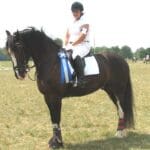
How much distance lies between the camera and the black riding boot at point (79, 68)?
918 cm

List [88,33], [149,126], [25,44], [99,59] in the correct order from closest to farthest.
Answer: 1. [25,44]
2. [88,33]
3. [99,59]
4. [149,126]

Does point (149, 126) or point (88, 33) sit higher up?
point (88, 33)

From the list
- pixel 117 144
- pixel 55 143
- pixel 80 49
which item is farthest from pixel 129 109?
pixel 55 143

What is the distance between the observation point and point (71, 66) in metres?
9.16

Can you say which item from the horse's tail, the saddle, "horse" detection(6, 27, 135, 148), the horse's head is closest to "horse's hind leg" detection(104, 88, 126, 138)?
"horse" detection(6, 27, 135, 148)

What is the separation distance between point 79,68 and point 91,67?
1.59 ft

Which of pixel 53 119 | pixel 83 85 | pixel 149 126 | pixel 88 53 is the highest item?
pixel 88 53

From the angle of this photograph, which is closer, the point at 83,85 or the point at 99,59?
the point at 83,85

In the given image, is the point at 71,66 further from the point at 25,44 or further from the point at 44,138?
the point at 44,138

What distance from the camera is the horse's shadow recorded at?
29.3 feet

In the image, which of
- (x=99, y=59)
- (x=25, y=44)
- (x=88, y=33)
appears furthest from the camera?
(x=99, y=59)

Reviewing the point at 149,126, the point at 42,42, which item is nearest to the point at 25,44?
the point at 42,42

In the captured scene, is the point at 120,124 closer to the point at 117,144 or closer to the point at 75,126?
the point at 117,144

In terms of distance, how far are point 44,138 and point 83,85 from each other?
1654mm
